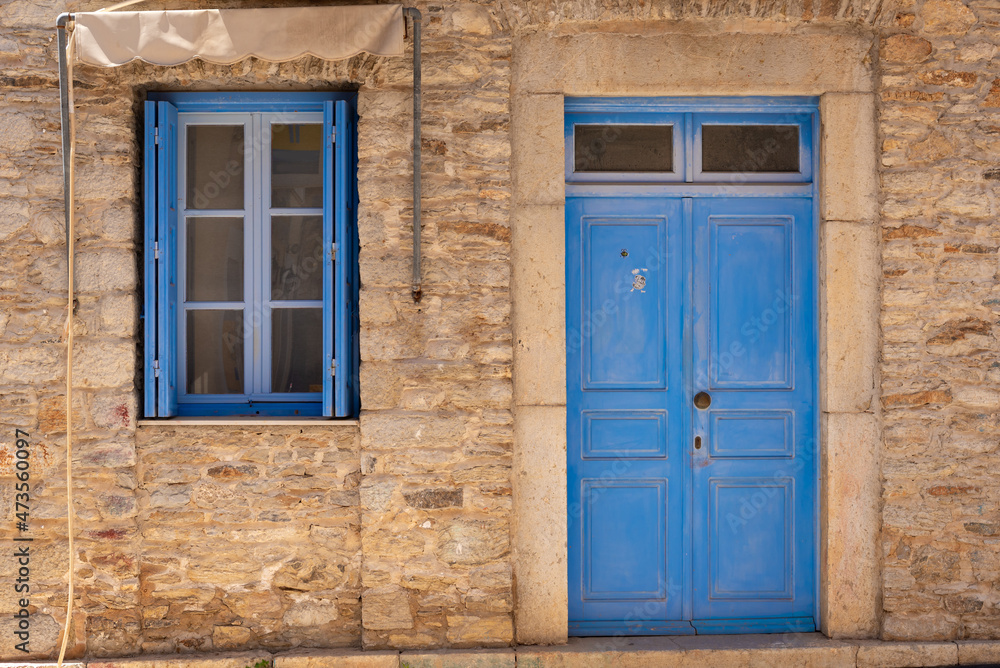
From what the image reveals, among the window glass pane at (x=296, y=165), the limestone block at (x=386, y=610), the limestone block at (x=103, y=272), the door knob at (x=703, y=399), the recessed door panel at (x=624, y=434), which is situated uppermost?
the window glass pane at (x=296, y=165)

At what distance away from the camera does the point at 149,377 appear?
12.0ft

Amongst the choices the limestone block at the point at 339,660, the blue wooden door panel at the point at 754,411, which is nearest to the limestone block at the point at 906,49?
the blue wooden door panel at the point at 754,411

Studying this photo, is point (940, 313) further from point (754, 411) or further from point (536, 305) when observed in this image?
point (536, 305)

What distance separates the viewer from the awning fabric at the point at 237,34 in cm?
331

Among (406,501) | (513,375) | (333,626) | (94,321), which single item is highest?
(94,321)

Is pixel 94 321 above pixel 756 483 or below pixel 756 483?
above

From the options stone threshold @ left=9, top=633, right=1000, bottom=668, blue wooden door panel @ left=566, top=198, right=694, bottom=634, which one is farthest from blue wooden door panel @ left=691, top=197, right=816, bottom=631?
stone threshold @ left=9, top=633, right=1000, bottom=668

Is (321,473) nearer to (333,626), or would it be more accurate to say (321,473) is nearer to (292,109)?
(333,626)

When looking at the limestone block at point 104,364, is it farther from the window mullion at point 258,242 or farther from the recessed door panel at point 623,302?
the recessed door panel at point 623,302

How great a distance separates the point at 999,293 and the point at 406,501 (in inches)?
121

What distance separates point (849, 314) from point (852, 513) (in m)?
0.98

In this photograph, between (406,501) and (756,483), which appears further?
(756,483)

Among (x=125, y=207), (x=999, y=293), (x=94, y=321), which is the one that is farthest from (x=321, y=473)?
(x=999, y=293)

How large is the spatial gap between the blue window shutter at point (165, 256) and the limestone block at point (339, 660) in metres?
1.29
